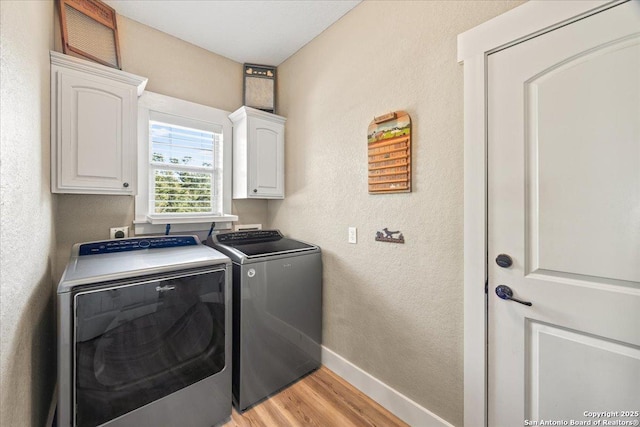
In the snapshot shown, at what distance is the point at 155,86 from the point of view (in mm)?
2096

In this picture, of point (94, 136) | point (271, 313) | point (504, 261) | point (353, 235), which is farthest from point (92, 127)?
point (504, 261)

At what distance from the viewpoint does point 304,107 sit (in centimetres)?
235

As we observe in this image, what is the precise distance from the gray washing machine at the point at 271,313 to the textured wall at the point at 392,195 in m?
0.18

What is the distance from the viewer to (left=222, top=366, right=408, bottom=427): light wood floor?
5.24 feet

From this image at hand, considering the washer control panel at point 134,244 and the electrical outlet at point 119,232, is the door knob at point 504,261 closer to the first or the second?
the washer control panel at point 134,244

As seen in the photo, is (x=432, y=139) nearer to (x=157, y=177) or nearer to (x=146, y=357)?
(x=146, y=357)

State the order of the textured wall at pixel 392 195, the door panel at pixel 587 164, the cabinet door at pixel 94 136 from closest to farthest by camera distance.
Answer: the door panel at pixel 587 164 → the textured wall at pixel 392 195 → the cabinet door at pixel 94 136

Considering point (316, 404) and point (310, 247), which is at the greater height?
point (310, 247)

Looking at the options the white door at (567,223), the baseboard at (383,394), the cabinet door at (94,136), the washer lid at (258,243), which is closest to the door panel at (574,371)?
the white door at (567,223)

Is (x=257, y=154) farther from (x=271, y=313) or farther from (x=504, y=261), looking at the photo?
(x=504, y=261)

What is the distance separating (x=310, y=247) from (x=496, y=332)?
133 cm

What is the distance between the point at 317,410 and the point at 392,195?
1483 millimetres

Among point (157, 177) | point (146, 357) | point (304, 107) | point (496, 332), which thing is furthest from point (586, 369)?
point (157, 177)

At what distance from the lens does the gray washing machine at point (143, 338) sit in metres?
1.17
